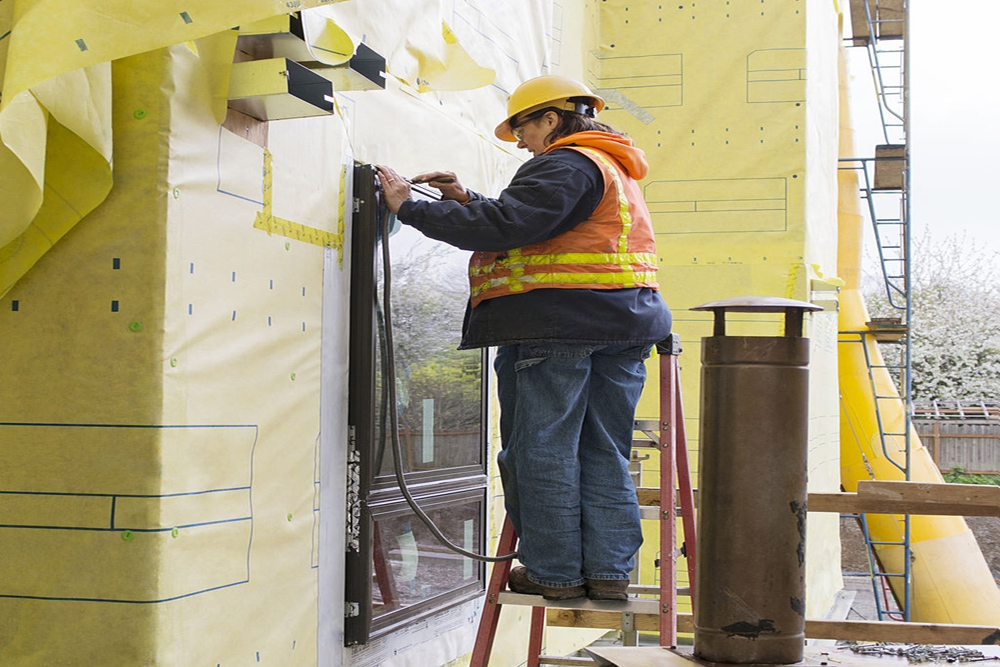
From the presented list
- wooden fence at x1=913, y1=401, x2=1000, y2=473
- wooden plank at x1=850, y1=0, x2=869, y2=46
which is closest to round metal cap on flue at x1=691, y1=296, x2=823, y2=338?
wooden plank at x1=850, y1=0, x2=869, y2=46

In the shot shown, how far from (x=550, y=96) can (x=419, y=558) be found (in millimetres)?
1685

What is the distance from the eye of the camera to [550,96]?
2867 millimetres

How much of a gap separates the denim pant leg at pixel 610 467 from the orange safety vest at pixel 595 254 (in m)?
0.22

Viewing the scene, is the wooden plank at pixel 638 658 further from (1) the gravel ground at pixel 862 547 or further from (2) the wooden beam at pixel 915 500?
(1) the gravel ground at pixel 862 547

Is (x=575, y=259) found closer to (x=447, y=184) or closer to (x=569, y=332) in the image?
(x=569, y=332)

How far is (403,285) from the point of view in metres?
3.48

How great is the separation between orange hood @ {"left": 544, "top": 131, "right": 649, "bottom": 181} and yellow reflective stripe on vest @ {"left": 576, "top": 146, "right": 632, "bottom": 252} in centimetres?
3

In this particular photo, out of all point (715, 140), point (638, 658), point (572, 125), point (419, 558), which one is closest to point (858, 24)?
point (715, 140)

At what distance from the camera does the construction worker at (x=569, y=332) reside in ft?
8.64

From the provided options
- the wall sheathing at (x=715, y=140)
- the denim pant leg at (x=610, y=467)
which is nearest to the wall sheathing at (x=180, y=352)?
the denim pant leg at (x=610, y=467)

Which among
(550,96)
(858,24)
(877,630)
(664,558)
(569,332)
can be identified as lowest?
(877,630)

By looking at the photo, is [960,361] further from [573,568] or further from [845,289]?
[573,568]

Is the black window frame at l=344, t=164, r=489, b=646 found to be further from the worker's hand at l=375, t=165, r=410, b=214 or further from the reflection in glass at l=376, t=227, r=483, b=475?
the worker's hand at l=375, t=165, r=410, b=214

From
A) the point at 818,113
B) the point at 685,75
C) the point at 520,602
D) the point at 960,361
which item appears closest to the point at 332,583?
the point at 520,602
